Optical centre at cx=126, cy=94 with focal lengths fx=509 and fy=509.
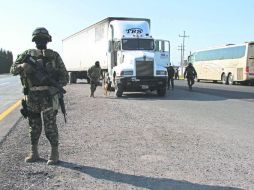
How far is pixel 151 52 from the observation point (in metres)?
24.3

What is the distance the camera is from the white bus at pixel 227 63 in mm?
39594

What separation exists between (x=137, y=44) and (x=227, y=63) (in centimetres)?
2043

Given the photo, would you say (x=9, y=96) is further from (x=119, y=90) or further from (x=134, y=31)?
(x=134, y=31)

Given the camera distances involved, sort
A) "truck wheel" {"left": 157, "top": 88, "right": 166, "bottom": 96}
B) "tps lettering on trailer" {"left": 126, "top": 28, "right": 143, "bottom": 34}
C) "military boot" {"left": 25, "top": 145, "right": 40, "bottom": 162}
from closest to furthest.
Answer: "military boot" {"left": 25, "top": 145, "right": 40, "bottom": 162} < "truck wheel" {"left": 157, "top": 88, "right": 166, "bottom": 96} < "tps lettering on trailer" {"left": 126, "top": 28, "right": 143, "bottom": 34}

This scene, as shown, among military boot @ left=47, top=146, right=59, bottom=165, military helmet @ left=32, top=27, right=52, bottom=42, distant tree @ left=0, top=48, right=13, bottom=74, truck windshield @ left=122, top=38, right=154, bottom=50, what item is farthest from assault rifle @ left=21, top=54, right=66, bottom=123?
distant tree @ left=0, top=48, right=13, bottom=74

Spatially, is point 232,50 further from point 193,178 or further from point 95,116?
point 193,178

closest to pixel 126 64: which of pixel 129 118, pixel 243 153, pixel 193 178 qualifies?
pixel 129 118

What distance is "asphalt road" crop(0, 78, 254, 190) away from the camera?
6512 mm

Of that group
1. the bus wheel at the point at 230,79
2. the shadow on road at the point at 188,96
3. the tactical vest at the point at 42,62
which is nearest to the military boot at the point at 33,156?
the tactical vest at the point at 42,62

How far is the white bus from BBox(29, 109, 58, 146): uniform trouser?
33.6 metres

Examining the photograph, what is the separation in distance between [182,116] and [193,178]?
778cm

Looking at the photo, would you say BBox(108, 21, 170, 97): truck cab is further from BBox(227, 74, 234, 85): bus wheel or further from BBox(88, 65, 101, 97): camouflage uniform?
BBox(227, 74, 234, 85): bus wheel

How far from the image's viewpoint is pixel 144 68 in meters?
23.1

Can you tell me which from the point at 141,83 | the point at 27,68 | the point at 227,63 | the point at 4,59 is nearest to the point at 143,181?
the point at 27,68
